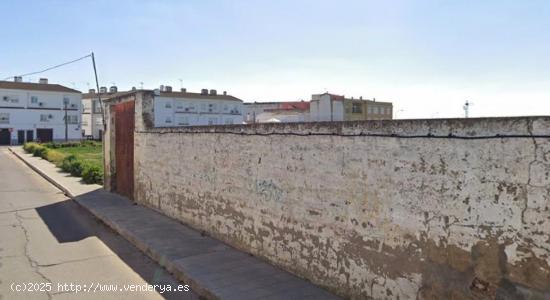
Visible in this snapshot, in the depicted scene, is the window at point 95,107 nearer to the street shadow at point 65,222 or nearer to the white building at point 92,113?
the white building at point 92,113

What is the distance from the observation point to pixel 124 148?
1367cm

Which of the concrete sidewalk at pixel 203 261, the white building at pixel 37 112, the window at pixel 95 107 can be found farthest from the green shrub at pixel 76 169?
the window at pixel 95 107

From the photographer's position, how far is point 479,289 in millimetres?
3861

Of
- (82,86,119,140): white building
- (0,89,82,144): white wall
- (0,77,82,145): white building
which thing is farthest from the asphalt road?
(82,86,119,140): white building

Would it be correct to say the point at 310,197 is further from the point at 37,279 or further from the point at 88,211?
the point at 88,211

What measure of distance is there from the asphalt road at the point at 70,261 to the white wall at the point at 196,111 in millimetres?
62540

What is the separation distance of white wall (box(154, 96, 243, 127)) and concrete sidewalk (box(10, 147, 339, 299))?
63.6m

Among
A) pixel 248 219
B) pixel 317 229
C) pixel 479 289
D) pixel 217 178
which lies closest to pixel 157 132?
pixel 217 178

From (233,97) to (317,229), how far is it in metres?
79.3

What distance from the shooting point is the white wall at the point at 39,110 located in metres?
65.2

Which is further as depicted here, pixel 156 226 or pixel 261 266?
pixel 156 226

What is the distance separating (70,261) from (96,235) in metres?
2.01

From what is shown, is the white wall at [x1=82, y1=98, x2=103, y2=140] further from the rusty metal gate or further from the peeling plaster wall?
Answer: the peeling plaster wall

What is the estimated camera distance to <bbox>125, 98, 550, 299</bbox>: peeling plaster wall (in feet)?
11.7
